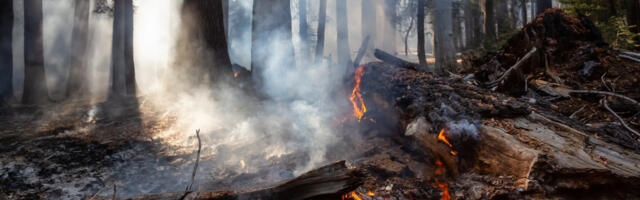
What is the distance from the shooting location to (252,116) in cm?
558

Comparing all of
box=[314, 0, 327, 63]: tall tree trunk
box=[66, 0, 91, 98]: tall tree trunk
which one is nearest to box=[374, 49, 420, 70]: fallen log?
box=[314, 0, 327, 63]: tall tree trunk

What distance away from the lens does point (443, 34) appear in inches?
424

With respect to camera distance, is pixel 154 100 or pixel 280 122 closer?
pixel 280 122

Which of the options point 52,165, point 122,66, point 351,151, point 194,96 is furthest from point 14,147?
point 122,66

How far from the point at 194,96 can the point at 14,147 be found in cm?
314

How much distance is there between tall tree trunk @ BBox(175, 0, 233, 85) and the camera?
6637 millimetres

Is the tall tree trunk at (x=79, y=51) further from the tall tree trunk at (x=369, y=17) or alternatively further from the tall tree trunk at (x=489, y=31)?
the tall tree trunk at (x=369, y=17)

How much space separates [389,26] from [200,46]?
63.6 ft

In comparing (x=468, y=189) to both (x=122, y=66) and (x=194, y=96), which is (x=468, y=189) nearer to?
(x=194, y=96)

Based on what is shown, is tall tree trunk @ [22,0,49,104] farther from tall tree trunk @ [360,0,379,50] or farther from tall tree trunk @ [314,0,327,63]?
tall tree trunk @ [360,0,379,50]

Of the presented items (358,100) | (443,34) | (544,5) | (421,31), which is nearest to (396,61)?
(358,100)

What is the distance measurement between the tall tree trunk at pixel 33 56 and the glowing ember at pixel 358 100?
8517mm

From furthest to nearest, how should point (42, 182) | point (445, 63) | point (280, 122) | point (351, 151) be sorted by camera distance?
point (445, 63), point (280, 122), point (351, 151), point (42, 182)

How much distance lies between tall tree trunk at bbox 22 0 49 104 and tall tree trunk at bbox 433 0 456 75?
12470 mm
